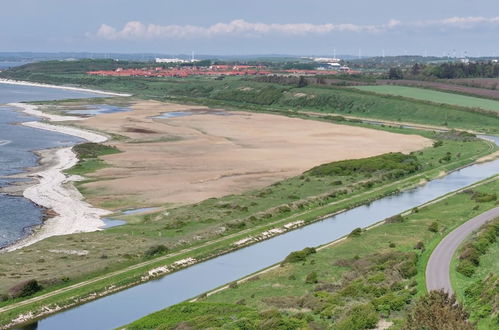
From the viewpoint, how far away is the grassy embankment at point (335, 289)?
3925 centimetres

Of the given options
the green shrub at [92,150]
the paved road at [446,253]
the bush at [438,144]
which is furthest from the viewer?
the bush at [438,144]

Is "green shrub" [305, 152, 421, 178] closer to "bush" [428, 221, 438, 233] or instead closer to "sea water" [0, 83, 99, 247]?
"bush" [428, 221, 438, 233]

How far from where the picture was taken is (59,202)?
74812 mm

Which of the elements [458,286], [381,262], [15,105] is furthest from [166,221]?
[15,105]

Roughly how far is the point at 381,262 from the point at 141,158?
5960 centimetres

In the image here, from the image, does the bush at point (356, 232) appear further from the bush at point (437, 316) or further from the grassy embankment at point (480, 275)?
the bush at point (437, 316)

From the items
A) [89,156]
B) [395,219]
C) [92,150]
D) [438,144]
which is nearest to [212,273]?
[395,219]

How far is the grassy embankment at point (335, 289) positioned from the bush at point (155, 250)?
963 cm

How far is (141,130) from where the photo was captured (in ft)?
461

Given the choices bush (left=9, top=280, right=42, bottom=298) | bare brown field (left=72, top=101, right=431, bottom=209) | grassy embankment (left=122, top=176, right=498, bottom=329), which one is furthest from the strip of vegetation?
bush (left=9, top=280, right=42, bottom=298)

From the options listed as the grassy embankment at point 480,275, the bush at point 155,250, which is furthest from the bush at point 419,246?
the bush at point 155,250

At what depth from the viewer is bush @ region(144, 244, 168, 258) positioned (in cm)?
5641

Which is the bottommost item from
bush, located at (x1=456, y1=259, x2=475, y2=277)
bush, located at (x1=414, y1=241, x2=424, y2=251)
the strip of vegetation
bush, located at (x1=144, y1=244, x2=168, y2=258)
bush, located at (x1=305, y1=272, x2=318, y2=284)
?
the strip of vegetation

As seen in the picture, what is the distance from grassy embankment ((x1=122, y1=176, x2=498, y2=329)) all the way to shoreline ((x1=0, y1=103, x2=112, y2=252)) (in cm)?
2124
